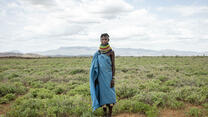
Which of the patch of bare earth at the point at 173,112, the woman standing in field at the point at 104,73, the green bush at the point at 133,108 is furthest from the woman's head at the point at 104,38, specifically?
the patch of bare earth at the point at 173,112

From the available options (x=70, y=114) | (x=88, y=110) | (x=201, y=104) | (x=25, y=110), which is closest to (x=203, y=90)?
(x=201, y=104)

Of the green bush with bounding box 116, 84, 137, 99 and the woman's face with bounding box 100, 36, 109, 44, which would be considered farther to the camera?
the green bush with bounding box 116, 84, 137, 99

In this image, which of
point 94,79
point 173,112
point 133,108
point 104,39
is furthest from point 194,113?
point 104,39

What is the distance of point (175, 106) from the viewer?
17.8 feet

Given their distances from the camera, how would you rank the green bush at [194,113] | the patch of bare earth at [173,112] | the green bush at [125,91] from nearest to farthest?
the green bush at [194,113]
the patch of bare earth at [173,112]
the green bush at [125,91]

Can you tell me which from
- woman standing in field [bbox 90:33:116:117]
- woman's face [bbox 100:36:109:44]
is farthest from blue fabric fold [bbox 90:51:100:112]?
woman's face [bbox 100:36:109:44]

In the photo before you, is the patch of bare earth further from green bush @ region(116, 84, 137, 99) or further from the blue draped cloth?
the blue draped cloth

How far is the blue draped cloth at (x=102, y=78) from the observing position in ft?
13.9

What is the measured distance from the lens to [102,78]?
14.1ft

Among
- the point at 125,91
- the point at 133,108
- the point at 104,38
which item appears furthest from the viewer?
the point at 125,91

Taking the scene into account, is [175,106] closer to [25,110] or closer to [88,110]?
[88,110]

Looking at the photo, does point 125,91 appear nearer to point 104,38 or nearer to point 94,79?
point 94,79

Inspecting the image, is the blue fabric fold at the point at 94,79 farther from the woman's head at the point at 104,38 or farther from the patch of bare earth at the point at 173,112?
the patch of bare earth at the point at 173,112

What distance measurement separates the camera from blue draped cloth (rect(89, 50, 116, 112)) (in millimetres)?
4234
